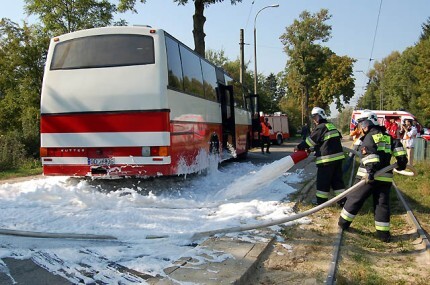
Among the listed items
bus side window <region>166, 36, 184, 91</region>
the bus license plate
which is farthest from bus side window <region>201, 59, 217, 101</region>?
the bus license plate

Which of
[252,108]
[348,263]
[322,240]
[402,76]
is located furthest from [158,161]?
[402,76]

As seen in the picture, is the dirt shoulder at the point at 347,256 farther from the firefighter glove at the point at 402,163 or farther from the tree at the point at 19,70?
the tree at the point at 19,70

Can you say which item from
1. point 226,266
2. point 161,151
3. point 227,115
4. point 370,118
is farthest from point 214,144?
point 226,266

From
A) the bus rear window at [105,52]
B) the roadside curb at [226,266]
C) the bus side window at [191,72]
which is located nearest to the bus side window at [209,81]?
the bus side window at [191,72]

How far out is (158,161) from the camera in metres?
7.95

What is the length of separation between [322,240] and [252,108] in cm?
1322

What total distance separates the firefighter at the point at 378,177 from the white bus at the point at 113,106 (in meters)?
3.43

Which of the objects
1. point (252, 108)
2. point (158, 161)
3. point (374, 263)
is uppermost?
point (252, 108)

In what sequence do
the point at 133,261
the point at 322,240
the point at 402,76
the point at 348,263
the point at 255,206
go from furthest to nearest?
the point at 402,76 → the point at 255,206 → the point at 322,240 → the point at 348,263 → the point at 133,261

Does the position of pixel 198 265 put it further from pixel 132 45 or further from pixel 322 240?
pixel 132 45

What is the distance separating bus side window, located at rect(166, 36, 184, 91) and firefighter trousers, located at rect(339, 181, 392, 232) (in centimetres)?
397

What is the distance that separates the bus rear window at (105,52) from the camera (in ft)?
26.7

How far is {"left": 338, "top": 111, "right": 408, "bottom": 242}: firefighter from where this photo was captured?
587 centimetres

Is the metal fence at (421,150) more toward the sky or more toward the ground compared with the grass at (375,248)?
more toward the sky
